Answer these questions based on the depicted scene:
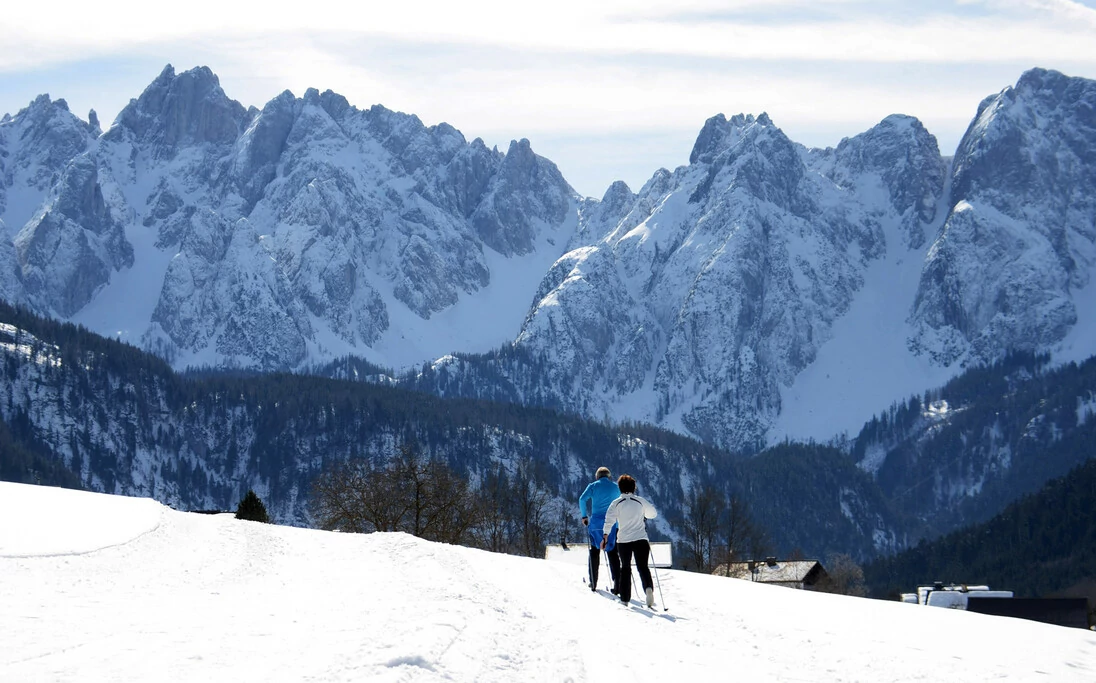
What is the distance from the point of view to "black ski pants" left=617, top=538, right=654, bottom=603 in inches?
1053

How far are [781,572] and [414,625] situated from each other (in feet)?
287

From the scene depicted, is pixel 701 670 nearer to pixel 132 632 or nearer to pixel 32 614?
pixel 132 632

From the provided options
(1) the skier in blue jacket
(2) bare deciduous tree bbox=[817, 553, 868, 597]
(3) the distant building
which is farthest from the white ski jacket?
(2) bare deciduous tree bbox=[817, 553, 868, 597]

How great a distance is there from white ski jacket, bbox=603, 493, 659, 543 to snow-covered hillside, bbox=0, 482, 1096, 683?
1.52m

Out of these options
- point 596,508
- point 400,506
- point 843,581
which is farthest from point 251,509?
point 843,581

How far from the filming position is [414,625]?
2052cm

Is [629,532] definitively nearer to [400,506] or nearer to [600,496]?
[600,496]

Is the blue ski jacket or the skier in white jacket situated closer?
the skier in white jacket

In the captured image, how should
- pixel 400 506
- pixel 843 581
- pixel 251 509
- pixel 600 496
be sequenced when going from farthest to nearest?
pixel 843 581, pixel 400 506, pixel 251 509, pixel 600 496

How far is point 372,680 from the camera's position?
16438 millimetres

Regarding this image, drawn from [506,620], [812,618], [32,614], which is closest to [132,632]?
[32,614]

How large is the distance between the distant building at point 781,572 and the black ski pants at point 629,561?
7053 centimetres

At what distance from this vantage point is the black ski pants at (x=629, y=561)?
26.8m

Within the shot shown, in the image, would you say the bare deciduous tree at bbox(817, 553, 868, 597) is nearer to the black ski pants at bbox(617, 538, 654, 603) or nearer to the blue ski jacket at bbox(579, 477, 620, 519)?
the blue ski jacket at bbox(579, 477, 620, 519)
